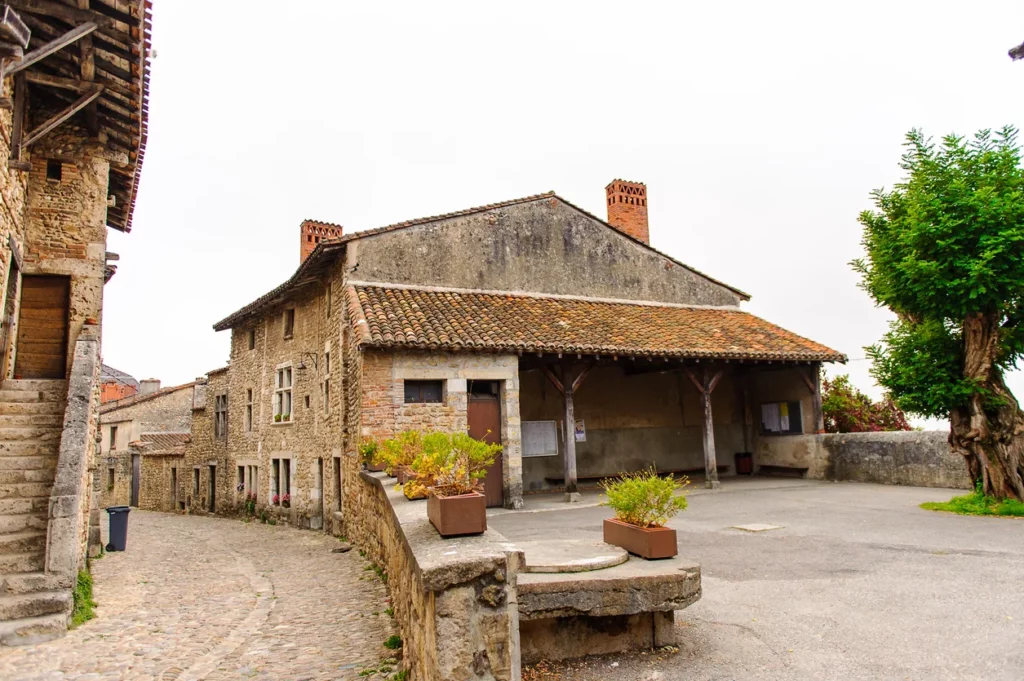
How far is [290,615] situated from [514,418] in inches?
253

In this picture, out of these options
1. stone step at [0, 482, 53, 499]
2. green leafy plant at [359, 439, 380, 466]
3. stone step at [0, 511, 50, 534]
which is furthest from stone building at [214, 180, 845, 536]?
stone step at [0, 511, 50, 534]

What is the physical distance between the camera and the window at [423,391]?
11.9 metres

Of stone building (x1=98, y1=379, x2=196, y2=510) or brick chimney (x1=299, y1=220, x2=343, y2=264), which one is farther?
stone building (x1=98, y1=379, x2=196, y2=510)

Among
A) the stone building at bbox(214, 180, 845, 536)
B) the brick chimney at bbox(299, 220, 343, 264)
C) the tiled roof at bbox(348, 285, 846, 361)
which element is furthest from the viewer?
the brick chimney at bbox(299, 220, 343, 264)

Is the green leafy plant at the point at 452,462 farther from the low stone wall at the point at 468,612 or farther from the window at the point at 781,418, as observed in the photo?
the window at the point at 781,418

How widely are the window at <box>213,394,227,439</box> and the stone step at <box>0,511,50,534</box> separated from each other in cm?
1458

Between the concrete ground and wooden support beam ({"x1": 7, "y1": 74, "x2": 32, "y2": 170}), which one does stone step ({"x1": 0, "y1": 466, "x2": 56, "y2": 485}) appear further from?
the concrete ground

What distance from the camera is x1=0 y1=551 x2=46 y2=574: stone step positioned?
20.9ft

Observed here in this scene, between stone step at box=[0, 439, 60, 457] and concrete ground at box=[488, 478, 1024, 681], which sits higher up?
stone step at box=[0, 439, 60, 457]

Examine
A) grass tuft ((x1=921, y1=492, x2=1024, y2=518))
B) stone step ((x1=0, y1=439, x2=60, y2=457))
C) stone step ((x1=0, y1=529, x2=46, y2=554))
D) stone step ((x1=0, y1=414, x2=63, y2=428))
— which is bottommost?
grass tuft ((x1=921, y1=492, x2=1024, y2=518))

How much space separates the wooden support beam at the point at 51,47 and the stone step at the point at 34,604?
518cm

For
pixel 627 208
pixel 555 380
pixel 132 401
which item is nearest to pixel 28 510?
pixel 555 380

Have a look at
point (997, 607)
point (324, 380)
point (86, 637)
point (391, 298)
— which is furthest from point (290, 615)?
point (324, 380)

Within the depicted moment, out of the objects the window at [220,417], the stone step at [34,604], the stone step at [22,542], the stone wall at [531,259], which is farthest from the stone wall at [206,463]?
the stone step at [34,604]
